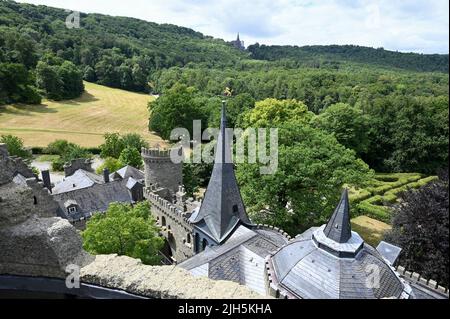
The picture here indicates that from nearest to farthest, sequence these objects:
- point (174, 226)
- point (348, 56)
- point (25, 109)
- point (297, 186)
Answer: point (25, 109) → point (297, 186) → point (174, 226) → point (348, 56)

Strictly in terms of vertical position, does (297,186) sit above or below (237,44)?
below

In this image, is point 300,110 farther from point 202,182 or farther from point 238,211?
point 238,211

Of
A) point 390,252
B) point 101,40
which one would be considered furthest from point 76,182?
point 101,40

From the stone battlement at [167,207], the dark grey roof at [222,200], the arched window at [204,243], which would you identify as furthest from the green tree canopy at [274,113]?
the arched window at [204,243]

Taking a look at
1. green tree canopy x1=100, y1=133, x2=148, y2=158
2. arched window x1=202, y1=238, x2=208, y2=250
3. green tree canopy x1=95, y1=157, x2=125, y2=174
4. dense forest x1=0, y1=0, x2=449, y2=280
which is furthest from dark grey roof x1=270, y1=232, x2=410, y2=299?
green tree canopy x1=100, y1=133, x2=148, y2=158

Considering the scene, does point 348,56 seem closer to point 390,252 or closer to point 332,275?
point 390,252
